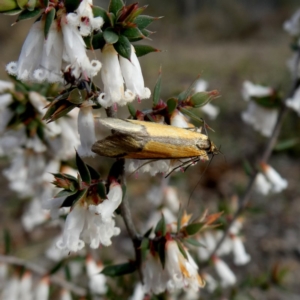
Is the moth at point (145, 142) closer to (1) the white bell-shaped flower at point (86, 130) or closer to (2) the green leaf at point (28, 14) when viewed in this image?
(1) the white bell-shaped flower at point (86, 130)

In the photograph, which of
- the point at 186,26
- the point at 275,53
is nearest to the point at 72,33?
the point at 275,53

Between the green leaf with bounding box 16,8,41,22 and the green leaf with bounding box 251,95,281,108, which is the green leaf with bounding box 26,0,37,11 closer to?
the green leaf with bounding box 16,8,41,22

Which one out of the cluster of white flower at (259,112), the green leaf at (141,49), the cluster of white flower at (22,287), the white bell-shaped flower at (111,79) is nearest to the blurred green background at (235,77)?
the cluster of white flower at (259,112)

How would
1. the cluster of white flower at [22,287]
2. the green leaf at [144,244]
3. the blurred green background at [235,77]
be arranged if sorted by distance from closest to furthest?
the green leaf at [144,244] → the cluster of white flower at [22,287] → the blurred green background at [235,77]

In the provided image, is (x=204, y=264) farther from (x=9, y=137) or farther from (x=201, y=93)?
(x=201, y=93)

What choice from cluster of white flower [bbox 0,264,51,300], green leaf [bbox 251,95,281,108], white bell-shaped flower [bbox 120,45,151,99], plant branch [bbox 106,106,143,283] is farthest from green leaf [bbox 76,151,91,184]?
green leaf [bbox 251,95,281,108]

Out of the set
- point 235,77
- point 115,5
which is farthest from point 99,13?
point 235,77

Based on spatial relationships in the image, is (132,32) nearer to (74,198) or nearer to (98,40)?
(98,40)
